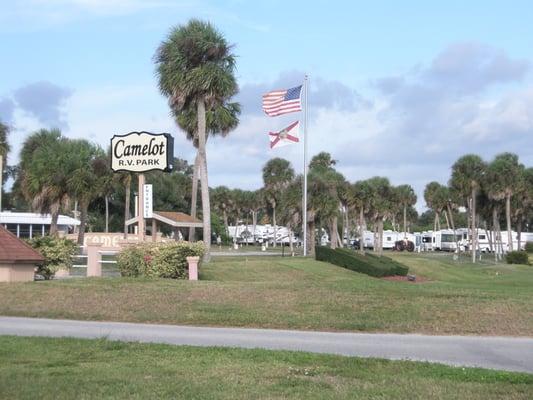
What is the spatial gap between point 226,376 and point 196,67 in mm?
23511

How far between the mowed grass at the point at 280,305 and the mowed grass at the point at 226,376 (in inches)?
153

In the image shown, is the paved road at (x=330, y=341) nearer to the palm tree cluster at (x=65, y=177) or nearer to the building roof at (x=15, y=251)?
the building roof at (x=15, y=251)

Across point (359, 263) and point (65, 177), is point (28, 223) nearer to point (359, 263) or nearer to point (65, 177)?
point (65, 177)

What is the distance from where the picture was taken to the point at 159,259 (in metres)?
22.1

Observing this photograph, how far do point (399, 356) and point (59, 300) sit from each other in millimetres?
9121

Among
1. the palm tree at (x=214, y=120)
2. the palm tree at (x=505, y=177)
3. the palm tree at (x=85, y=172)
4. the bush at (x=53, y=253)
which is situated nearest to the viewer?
the bush at (x=53, y=253)

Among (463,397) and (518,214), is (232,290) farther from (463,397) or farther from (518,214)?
(518,214)

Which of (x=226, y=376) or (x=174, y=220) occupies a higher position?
(x=174, y=220)

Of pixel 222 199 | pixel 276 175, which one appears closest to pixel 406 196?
pixel 276 175

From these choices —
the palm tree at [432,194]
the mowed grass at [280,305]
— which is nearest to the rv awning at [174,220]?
the mowed grass at [280,305]

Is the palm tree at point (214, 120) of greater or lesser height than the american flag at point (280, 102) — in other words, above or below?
below

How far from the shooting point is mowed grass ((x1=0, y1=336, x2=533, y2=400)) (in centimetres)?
723

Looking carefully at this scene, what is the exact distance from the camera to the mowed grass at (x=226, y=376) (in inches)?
285

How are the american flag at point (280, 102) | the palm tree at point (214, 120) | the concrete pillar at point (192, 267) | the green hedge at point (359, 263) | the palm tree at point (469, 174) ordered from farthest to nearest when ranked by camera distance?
the palm tree at point (469, 174)
the american flag at point (280, 102)
the palm tree at point (214, 120)
the green hedge at point (359, 263)
the concrete pillar at point (192, 267)
